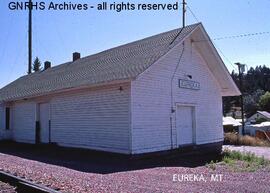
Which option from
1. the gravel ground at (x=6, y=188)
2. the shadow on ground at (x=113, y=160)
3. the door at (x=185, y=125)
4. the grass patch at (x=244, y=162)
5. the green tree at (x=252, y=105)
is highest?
the green tree at (x=252, y=105)

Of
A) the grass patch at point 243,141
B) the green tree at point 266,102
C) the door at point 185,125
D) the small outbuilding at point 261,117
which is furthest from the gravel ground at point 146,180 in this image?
the green tree at point 266,102

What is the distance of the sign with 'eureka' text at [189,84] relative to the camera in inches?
655

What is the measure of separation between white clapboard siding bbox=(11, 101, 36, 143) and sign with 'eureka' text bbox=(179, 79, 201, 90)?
27.7ft

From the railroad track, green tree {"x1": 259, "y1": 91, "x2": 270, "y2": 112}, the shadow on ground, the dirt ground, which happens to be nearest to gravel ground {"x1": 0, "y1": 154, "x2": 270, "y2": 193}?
the dirt ground

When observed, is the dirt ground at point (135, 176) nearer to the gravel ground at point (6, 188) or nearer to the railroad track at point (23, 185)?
the railroad track at point (23, 185)

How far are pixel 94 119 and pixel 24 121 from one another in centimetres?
766

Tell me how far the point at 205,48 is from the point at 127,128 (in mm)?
6343

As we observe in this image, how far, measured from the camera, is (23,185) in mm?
8328

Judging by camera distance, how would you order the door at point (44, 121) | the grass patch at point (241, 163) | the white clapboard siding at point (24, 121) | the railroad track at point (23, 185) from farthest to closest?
1. the white clapboard siding at point (24, 121)
2. the door at point (44, 121)
3. the grass patch at point (241, 163)
4. the railroad track at point (23, 185)

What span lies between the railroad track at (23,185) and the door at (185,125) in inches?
331

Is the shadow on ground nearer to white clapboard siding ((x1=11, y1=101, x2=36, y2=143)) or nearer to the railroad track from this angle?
the railroad track

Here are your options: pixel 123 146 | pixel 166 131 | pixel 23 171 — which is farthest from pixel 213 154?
pixel 23 171

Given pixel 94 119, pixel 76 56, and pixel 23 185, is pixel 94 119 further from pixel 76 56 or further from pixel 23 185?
pixel 76 56

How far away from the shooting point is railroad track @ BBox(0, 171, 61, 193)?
758 cm
